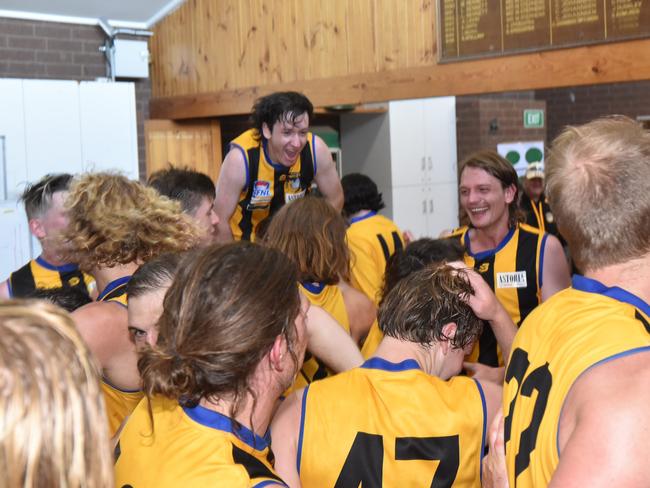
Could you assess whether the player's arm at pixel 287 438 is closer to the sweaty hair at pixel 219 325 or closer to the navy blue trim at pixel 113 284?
the sweaty hair at pixel 219 325

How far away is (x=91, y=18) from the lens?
7.51 metres

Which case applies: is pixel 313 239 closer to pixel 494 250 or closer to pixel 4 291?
pixel 494 250

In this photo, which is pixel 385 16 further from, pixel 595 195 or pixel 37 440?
pixel 37 440

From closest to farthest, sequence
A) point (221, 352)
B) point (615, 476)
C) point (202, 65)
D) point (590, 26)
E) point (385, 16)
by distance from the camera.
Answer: point (615, 476) < point (221, 352) < point (590, 26) < point (385, 16) < point (202, 65)

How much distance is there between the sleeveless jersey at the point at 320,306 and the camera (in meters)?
2.75

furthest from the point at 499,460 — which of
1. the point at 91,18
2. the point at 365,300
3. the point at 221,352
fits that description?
the point at 91,18

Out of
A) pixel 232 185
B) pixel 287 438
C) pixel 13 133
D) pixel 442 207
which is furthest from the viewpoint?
pixel 442 207

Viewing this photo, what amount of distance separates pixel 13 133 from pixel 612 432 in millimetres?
6319

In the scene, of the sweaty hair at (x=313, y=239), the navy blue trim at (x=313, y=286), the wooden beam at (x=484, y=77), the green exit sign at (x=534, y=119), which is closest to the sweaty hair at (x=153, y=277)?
the sweaty hair at (x=313, y=239)

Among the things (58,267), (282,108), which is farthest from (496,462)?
(282,108)

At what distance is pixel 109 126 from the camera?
715cm

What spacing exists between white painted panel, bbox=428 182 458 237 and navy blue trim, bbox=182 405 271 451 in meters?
8.17

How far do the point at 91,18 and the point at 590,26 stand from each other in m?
4.70

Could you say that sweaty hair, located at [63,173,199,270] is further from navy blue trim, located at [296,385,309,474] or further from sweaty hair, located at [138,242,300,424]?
sweaty hair, located at [138,242,300,424]
